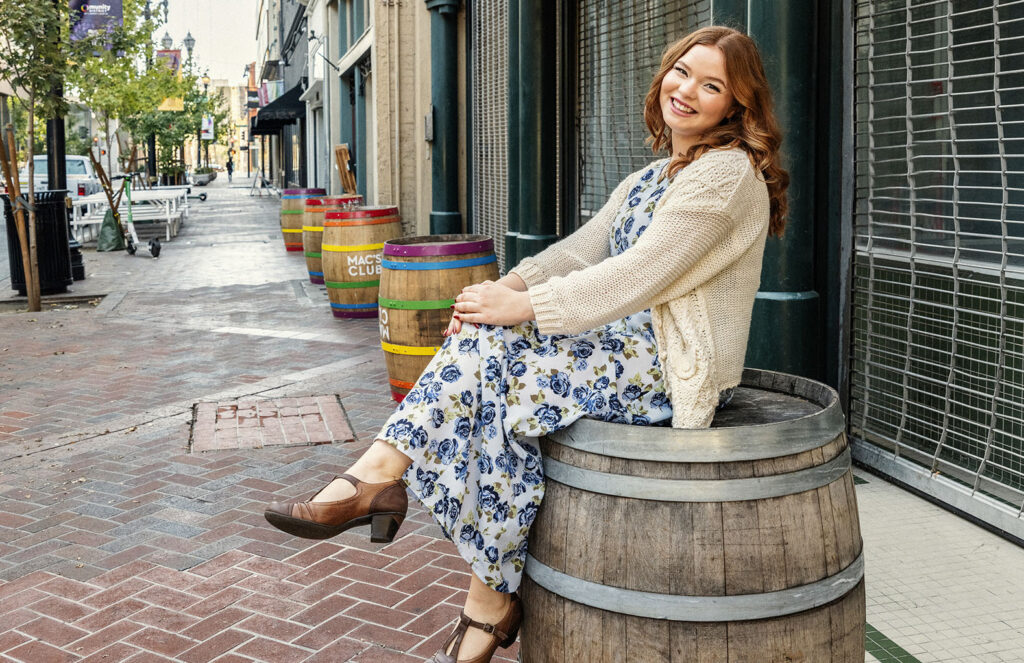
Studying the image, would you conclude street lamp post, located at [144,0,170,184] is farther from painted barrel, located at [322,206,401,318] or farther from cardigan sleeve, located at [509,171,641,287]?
cardigan sleeve, located at [509,171,641,287]

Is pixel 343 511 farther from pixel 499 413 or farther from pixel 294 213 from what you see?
pixel 294 213

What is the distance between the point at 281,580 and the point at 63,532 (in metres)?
1.20

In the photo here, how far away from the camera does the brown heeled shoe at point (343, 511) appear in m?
2.62

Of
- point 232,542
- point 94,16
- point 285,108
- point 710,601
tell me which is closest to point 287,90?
point 285,108

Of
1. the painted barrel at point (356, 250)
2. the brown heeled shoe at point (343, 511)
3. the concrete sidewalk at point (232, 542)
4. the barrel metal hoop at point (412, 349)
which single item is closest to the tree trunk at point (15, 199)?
the concrete sidewalk at point (232, 542)

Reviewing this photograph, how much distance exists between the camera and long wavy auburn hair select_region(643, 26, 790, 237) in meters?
2.67

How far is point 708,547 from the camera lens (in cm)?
218

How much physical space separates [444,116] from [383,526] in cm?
820

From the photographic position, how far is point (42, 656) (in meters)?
3.34

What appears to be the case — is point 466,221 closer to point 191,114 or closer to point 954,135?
point 954,135

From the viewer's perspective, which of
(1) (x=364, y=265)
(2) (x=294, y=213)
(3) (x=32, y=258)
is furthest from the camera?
(2) (x=294, y=213)

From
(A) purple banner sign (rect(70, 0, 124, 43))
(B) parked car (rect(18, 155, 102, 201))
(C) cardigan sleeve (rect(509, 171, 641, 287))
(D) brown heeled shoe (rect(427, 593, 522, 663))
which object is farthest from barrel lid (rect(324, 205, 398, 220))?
(B) parked car (rect(18, 155, 102, 201))

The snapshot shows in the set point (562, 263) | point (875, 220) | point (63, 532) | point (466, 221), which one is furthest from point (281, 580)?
point (466, 221)

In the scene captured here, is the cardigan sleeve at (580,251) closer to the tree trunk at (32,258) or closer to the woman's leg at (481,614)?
the woman's leg at (481,614)
